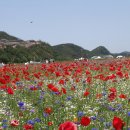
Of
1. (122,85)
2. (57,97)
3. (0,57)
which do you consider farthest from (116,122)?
(0,57)

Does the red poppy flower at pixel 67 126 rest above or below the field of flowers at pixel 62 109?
above

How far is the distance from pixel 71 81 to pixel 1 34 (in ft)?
193

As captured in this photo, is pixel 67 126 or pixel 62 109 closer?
pixel 67 126

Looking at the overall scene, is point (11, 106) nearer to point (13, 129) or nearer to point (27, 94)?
point (27, 94)

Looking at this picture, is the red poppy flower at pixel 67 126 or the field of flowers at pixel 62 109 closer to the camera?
the red poppy flower at pixel 67 126

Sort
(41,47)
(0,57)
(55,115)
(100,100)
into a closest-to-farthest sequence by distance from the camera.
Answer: (55,115), (100,100), (0,57), (41,47)

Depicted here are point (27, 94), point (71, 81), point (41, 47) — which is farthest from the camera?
point (41, 47)

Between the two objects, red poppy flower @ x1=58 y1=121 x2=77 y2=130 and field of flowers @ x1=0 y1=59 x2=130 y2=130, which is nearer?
red poppy flower @ x1=58 y1=121 x2=77 y2=130

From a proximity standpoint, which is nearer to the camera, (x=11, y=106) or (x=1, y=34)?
(x=11, y=106)

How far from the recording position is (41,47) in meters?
46.6

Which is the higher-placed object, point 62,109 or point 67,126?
point 67,126

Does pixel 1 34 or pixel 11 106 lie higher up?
pixel 1 34

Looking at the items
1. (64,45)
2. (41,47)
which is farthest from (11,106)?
(64,45)

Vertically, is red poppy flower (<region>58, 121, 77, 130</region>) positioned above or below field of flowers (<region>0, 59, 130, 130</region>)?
above
